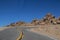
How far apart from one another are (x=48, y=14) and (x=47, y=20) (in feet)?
24.5

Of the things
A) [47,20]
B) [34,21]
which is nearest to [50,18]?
[47,20]

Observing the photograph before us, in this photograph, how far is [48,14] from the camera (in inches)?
6786

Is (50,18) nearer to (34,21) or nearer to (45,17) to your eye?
(45,17)

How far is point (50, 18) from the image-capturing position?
167 meters

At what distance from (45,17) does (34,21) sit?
18.8 meters

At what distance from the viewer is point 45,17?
174 metres

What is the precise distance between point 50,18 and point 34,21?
1060 inches

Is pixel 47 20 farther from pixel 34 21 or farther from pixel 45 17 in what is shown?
pixel 34 21

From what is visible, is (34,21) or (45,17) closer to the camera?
(45,17)

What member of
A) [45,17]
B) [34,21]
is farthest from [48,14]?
[34,21]

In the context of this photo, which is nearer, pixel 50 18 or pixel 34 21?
pixel 50 18

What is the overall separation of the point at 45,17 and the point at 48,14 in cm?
391

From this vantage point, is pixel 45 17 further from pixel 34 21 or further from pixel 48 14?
pixel 34 21

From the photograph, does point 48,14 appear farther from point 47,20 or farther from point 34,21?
point 34,21
